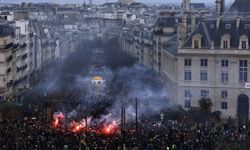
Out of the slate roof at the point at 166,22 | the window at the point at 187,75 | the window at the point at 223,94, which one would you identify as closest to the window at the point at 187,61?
the window at the point at 187,75

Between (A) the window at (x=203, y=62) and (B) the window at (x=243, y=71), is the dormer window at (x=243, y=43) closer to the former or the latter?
(B) the window at (x=243, y=71)

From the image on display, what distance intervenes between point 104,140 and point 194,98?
23382mm

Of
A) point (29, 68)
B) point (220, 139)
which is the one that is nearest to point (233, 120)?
point (220, 139)

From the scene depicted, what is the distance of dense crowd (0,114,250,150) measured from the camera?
165 ft

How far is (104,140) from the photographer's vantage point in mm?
51594

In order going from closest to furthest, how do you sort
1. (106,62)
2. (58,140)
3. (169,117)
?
(58,140)
(169,117)
(106,62)

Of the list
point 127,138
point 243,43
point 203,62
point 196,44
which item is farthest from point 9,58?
point 127,138

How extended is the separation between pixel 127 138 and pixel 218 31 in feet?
78.9

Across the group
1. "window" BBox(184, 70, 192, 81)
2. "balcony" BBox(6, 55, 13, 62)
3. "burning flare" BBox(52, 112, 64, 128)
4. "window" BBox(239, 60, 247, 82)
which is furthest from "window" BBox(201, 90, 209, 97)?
"balcony" BBox(6, 55, 13, 62)

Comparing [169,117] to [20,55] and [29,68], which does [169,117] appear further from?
[29,68]

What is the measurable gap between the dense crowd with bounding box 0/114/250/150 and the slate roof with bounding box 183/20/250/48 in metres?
15.5

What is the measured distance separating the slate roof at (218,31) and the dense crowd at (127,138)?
50.9 feet

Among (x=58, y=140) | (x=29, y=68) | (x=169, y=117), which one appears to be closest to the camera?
(x=58, y=140)

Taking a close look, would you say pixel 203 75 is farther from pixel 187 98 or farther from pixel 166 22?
pixel 166 22
